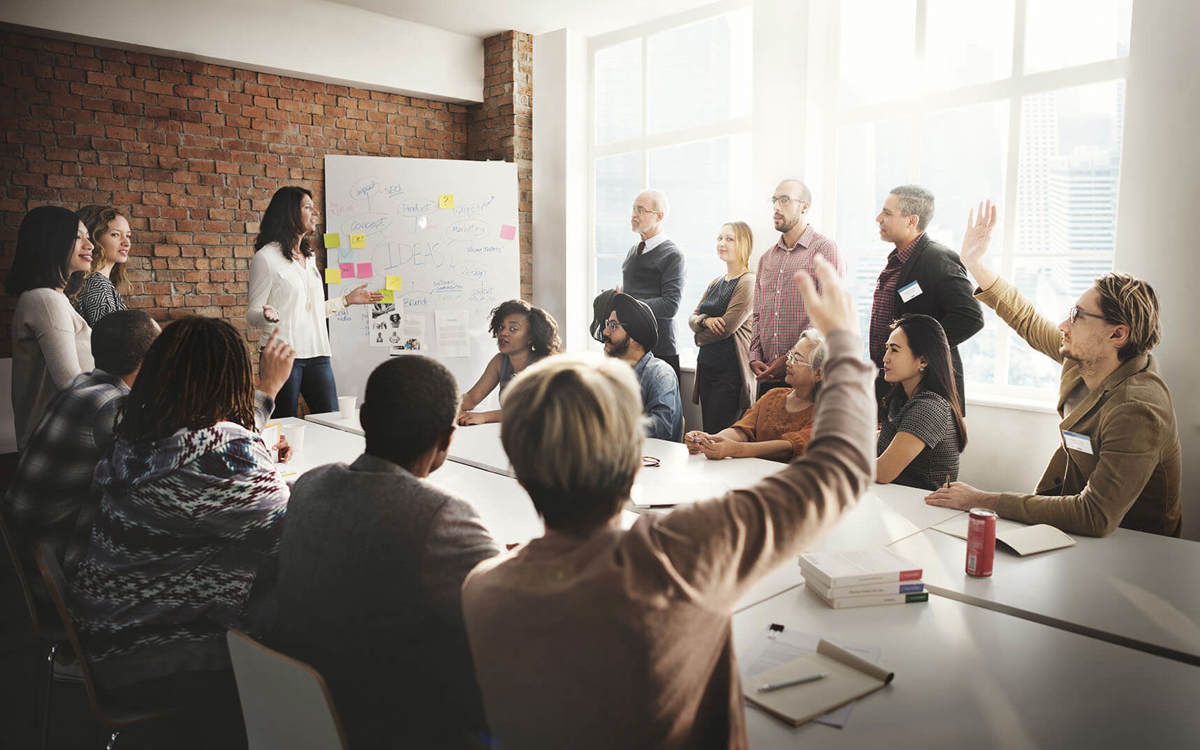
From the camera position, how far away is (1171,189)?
3322 millimetres

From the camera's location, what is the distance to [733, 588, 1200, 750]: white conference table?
1.19 m

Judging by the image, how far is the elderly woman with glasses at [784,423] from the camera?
9.61 feet

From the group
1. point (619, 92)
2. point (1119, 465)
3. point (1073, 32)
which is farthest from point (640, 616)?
point (619, 92)

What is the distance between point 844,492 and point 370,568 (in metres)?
0.71

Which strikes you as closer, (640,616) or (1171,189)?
(640,616)

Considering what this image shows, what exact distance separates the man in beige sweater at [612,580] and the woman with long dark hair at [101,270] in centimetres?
355

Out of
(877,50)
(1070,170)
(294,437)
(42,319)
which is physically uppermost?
(877,50)

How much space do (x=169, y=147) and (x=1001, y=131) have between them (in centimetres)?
495

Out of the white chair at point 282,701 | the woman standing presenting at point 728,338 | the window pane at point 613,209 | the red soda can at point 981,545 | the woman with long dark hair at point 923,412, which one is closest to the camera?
the white chair at point 282,701

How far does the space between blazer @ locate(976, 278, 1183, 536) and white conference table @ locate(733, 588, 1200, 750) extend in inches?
25.4

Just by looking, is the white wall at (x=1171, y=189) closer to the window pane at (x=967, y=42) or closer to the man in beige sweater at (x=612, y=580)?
the window pane at (x=967, y=42)

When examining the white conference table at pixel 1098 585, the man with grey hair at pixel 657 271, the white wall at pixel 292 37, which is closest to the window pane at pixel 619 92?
the white wall at pixel 292 37

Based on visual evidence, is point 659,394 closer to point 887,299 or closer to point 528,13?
point 887,299

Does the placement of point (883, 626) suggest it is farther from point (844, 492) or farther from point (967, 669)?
point (844, 492)
